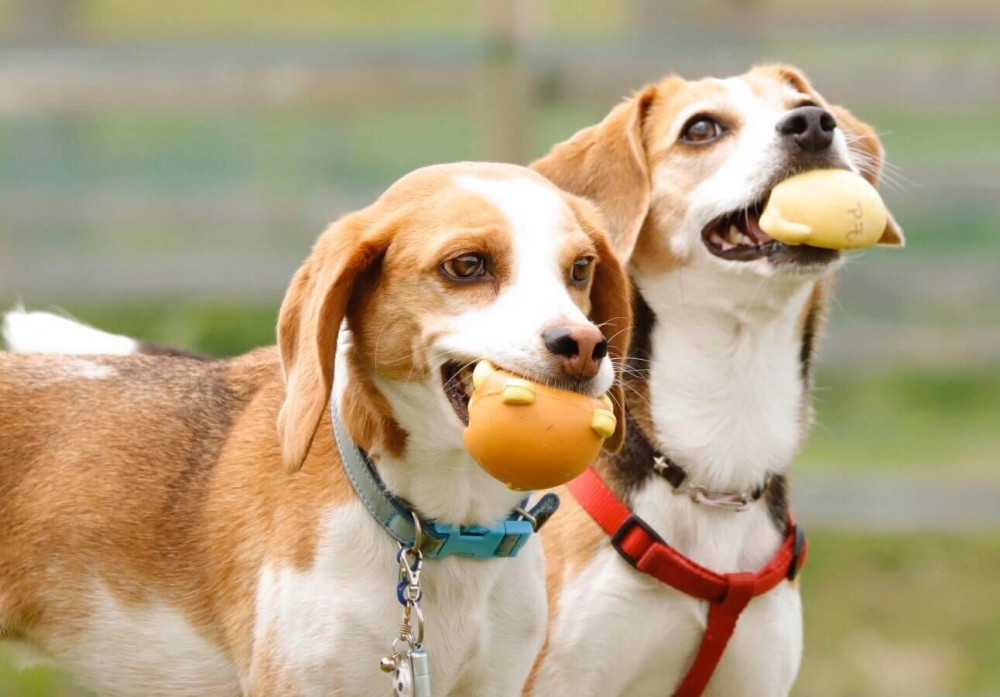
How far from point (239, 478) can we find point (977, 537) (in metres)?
4.90

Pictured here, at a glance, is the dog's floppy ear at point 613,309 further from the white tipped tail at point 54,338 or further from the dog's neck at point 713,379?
the white tipped tail at point 54,338

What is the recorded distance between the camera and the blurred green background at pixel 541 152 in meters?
7.59

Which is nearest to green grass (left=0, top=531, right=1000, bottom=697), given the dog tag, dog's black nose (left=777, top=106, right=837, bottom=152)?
dog's black nose (left=777, top=106, right=837, bottom=152)

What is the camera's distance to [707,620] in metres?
4.27

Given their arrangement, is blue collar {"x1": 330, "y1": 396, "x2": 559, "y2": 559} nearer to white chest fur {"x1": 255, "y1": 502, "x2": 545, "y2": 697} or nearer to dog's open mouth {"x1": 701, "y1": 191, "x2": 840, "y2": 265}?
white chest fur {"x1": 255, "y1": 502, "x2": 545, "y2": 697}

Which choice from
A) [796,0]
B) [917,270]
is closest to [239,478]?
[917,270]

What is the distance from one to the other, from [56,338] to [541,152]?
3178 millimetres

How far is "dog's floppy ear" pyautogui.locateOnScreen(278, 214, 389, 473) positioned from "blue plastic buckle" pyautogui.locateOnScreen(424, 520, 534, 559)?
362mm

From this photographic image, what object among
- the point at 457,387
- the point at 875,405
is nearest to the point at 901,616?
the point at 875,405

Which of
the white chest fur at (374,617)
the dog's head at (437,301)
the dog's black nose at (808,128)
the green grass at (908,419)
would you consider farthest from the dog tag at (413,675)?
the green grass at (908,419)

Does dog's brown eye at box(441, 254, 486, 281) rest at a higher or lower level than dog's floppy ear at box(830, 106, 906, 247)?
higher

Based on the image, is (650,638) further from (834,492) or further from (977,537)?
(977,537)

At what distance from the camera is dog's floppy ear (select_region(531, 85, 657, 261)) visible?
14.8 feet

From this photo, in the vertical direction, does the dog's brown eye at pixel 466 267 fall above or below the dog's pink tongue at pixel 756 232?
above
